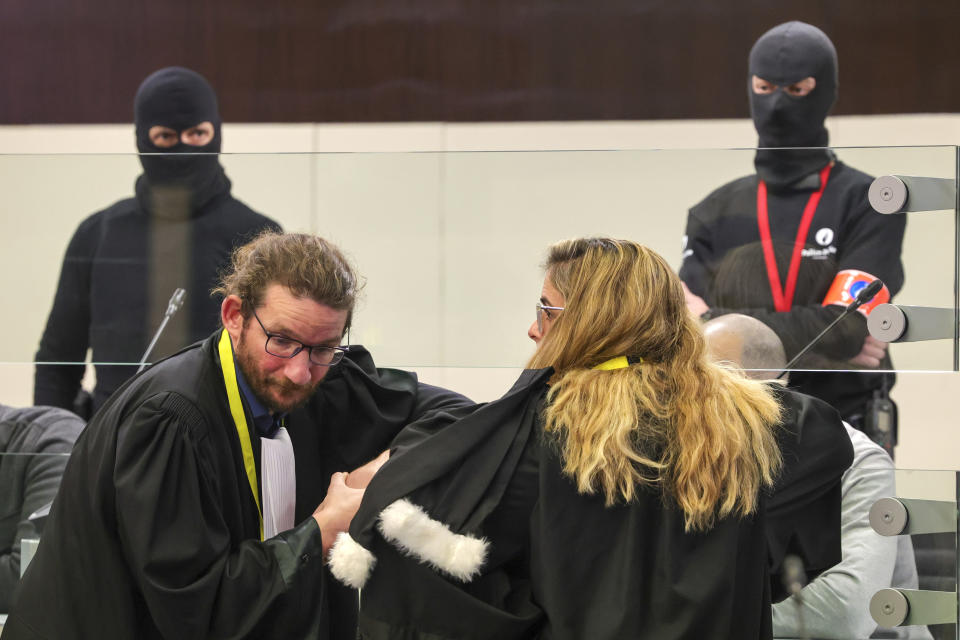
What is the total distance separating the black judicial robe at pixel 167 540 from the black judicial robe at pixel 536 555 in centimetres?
18

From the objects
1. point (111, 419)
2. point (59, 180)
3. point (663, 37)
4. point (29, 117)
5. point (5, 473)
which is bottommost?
point (5, 473)

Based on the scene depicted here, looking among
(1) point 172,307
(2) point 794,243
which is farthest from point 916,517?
(1) point 172,307

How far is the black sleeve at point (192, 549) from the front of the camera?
1986 millimetres

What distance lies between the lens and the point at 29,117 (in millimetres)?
5125

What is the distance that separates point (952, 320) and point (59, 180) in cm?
193

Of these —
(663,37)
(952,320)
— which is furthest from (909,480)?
(663,37)

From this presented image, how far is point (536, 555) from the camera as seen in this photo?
194cm

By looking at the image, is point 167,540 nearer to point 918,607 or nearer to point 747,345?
point 747,345

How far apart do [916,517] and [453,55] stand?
122 inches

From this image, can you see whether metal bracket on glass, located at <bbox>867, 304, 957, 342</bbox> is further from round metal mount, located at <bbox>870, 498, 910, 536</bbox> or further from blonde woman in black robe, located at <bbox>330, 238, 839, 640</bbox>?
blonde woman in black robe, located at <bbox>330, 238, 839, 640</bbox>

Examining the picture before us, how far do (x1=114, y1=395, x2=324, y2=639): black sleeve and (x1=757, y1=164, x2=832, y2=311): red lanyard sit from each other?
110 cm

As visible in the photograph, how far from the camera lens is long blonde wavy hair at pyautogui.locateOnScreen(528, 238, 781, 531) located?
74.1 inches

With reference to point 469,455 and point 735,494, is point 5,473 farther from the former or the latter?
point 735,494

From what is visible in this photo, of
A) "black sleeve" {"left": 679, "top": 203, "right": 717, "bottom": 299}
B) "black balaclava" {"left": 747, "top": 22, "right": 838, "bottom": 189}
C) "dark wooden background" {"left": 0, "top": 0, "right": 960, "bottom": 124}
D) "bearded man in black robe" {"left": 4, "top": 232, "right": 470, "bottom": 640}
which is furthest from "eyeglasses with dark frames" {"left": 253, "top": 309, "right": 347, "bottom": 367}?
"dark wooden background" {"left": 0, "top": 0, "right": 960, "bottom": 124}
